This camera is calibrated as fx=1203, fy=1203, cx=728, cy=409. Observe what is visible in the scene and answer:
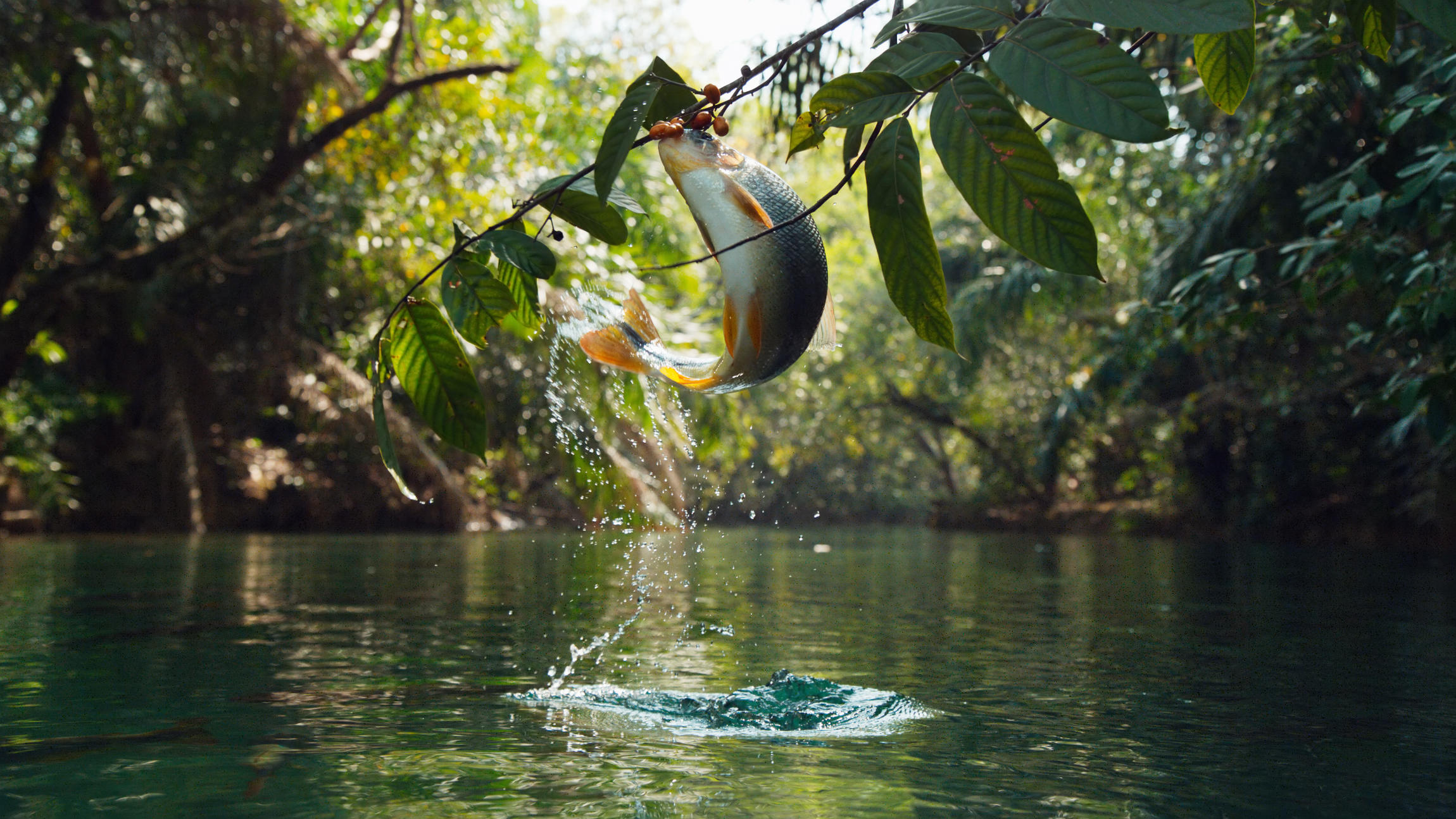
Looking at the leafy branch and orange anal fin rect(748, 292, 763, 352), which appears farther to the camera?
orange anal fin rect(748, 292, 763, 352)

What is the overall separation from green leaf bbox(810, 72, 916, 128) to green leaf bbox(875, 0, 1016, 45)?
0.05 metres

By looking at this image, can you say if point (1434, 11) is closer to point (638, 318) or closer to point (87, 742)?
point (638, 318)

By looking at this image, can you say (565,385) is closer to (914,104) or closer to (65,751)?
(65,751)

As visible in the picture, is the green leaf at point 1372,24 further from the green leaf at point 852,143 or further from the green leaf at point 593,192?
Result: the green leaf at point 593,192

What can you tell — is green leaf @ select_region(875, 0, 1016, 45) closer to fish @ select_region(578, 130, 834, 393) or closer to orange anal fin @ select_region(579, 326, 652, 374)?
fish @ select_region(578, 130, 834, 393)

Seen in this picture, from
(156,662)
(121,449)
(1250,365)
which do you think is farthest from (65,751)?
(1250,365)

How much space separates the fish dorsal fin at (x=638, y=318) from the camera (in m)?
1.88

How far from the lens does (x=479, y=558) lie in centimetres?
1036

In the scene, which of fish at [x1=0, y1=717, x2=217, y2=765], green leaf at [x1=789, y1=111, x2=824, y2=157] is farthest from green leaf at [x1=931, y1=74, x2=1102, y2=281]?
fish at [x1=0, y1=717, x2=217, y2=765]

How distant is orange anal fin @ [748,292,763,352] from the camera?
62.0 inches

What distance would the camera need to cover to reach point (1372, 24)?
1.49 m

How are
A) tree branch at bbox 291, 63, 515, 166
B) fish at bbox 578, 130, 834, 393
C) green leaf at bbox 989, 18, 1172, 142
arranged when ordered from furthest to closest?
tree branch at bbox 291, 63, 515, 166 → fish at bbox 578, 130, 834, 393 → green leaf at bbox 989, 18, 1172, 142

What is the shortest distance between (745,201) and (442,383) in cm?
47

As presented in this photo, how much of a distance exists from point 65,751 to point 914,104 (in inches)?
104
